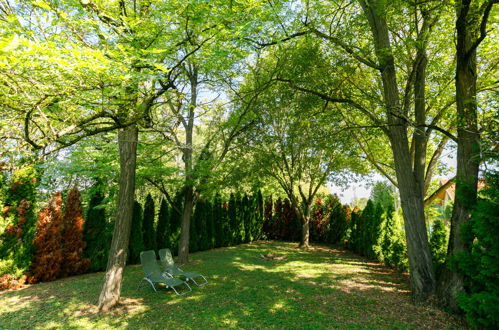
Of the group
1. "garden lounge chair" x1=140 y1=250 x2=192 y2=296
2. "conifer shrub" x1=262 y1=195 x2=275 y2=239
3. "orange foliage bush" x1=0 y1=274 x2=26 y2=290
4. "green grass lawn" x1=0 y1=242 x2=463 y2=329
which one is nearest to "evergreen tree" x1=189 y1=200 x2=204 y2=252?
"green grass lawn" x1=0 y1=242 x2=463 y2=329

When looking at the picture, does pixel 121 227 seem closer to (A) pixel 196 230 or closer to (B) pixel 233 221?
(A) pixel 196 230

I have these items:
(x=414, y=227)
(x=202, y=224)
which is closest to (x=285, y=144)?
(x=202, y=224)

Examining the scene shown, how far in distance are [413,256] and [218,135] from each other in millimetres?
7998

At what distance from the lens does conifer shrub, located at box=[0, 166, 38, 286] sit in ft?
→ 23.1

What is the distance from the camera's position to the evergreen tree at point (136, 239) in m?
10.1

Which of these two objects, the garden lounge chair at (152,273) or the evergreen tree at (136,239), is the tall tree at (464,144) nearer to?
the garden lounge chair at (152,273)

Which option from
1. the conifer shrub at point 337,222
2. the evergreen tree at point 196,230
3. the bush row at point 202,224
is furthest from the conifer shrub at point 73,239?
the conifer shrub at point 337,222

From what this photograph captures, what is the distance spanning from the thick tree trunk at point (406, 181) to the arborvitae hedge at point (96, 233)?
8.81 meters

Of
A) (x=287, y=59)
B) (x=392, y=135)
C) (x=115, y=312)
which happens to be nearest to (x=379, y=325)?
(x=392, y=135)

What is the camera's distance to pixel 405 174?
602 cm

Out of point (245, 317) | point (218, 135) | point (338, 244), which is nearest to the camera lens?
point (245, 317)

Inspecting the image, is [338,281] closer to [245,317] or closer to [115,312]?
[245,317]

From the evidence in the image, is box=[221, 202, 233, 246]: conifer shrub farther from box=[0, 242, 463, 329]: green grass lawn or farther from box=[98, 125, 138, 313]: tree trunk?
box=[98, 125, 138, 313]: tree trunk

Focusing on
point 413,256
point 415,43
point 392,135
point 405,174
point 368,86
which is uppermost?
point 368,86
